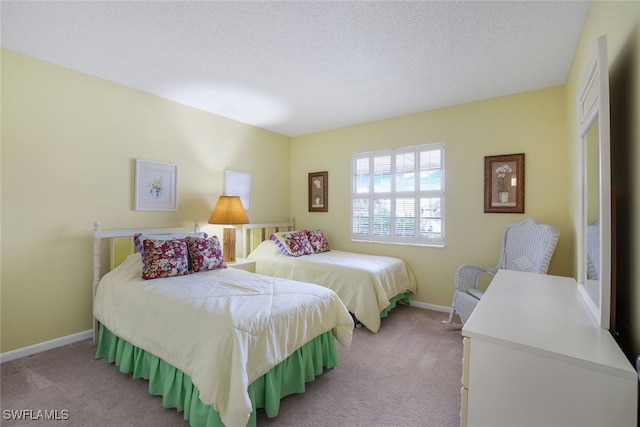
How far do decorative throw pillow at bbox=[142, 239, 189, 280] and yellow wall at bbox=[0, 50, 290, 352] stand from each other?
2.25ft

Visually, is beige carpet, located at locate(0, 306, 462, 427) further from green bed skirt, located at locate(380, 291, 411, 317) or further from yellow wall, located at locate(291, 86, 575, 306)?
yellow wall, located at locate(291, 86, 575, 306)

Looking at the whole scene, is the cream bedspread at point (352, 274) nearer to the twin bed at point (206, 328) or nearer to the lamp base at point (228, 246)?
the lamp base at point (228, 246)

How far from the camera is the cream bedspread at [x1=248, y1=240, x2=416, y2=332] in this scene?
2.90m

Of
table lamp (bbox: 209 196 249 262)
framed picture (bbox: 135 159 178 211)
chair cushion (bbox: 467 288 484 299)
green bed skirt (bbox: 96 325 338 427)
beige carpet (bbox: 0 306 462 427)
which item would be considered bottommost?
beige carpet (bbox: 0 306 462 427)

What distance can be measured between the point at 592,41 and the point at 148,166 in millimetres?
3738

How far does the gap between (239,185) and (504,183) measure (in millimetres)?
3253

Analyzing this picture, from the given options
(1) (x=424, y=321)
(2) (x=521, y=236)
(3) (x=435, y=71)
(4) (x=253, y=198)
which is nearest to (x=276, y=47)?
(3) (x=435, y=71)

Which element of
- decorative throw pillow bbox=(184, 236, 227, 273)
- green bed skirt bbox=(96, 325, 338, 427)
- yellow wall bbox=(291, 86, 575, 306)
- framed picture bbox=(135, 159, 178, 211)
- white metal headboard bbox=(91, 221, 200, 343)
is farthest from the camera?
framed picture bbox=(135, 159, 178, 211)

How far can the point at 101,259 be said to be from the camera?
2.70m

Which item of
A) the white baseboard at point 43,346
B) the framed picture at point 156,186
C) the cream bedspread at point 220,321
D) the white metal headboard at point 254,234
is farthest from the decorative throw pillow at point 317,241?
the white baseboard at point 43,346

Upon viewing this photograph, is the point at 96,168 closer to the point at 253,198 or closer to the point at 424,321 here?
the point at 253,198

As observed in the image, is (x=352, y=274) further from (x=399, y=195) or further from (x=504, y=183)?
(x=504, y=183)

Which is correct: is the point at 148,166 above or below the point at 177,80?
below

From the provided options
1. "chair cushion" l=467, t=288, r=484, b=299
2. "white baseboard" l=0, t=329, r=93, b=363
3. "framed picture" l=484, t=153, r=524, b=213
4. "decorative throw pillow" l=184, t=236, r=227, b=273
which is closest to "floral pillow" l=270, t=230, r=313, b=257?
"decorative throw pillow" l=184, t=236, r=227, b=273
